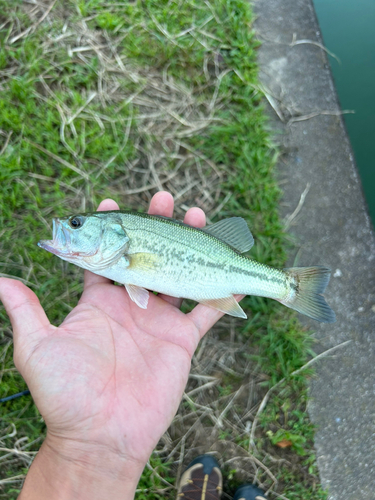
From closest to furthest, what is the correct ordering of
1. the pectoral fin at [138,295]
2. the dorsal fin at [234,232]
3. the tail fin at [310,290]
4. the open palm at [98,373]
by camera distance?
the open palm at [98,373] → the pectoral fin at [138,295] → the tail fin at [310,290] → the dorsal fin at [234,232]

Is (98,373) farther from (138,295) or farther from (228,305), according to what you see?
(228,305)

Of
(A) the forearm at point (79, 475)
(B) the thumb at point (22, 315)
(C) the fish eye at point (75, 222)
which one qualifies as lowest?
(A) the forearm at point (79, 475)

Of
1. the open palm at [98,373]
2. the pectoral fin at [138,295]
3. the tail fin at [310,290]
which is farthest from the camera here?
the tail fin at [310,290]

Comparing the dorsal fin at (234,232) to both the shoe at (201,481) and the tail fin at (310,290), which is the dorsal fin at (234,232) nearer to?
the tail fin at (310,290)

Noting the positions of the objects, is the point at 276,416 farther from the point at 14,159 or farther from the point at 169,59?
the point at 169,59

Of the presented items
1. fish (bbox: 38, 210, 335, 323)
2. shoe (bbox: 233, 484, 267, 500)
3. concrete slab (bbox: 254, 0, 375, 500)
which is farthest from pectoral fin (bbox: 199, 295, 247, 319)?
shoe (bbox: 233, 484, 267, 500)

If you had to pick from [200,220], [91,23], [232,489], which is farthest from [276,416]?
[91,23]

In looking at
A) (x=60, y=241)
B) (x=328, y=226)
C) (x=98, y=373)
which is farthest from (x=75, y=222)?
(x=328, y=226)

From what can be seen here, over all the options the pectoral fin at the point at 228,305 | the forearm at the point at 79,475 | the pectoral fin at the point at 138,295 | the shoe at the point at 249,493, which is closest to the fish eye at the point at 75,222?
the pectoral fin at the point at 138,295
